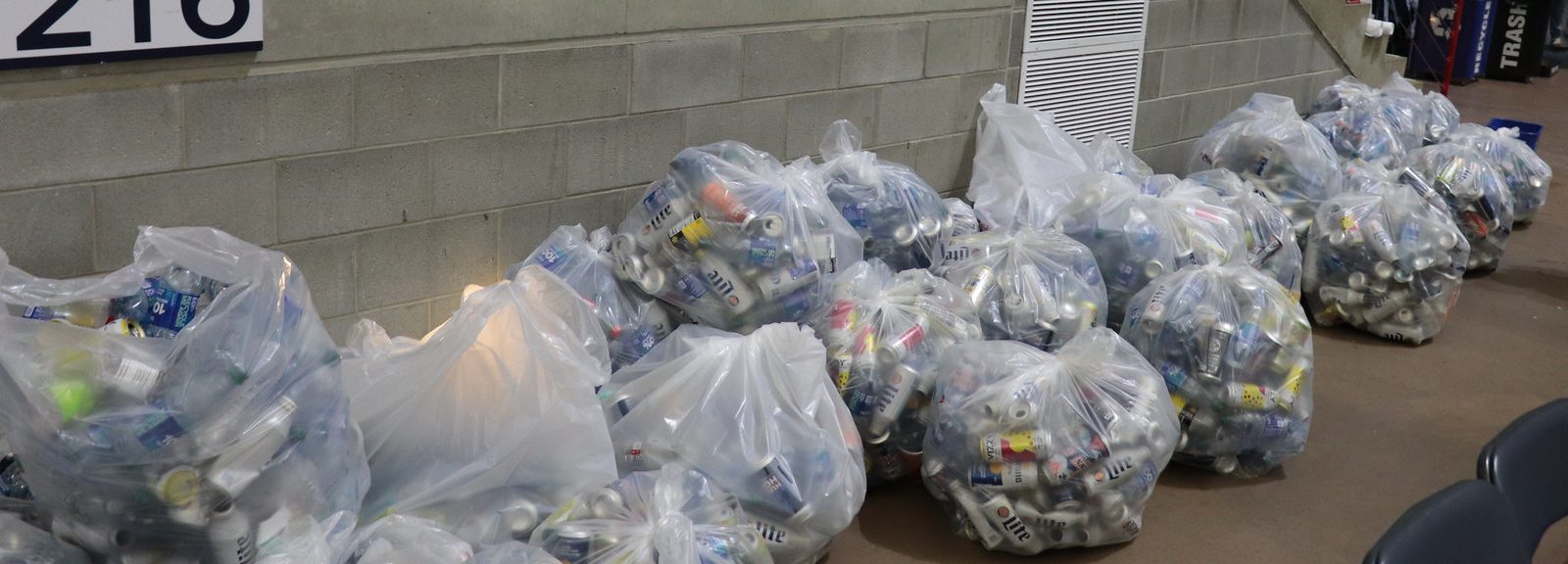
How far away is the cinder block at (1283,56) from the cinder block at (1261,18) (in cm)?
5

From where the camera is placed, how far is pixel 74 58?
247 centimetres

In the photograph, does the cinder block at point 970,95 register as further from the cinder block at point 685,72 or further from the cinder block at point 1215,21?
the cinder block at point 1215,21

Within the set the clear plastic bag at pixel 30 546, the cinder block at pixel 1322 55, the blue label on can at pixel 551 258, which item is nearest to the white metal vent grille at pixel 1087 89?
the cinder block at pixel 1322 55

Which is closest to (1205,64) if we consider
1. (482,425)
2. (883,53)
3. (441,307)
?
(883,53)

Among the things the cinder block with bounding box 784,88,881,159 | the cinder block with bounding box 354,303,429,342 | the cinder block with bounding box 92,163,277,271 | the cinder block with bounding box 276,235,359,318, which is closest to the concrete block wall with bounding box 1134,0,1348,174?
the cinder block with bounding box 784,88,881,159

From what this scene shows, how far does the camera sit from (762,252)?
318 centimetres

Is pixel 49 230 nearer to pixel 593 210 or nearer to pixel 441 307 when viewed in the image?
pixel 441 307

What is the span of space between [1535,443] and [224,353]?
1.99 metres

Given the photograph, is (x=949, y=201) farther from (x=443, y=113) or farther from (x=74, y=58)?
(x=74, y=58)

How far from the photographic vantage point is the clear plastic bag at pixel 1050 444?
9.27ft

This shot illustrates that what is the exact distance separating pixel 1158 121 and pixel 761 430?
3.38m

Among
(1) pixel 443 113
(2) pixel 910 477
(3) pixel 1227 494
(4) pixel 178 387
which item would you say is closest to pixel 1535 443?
(3) pixel 1227 494

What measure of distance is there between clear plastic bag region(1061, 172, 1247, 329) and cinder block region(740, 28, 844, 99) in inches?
34.3

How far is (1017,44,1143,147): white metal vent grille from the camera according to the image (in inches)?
191
